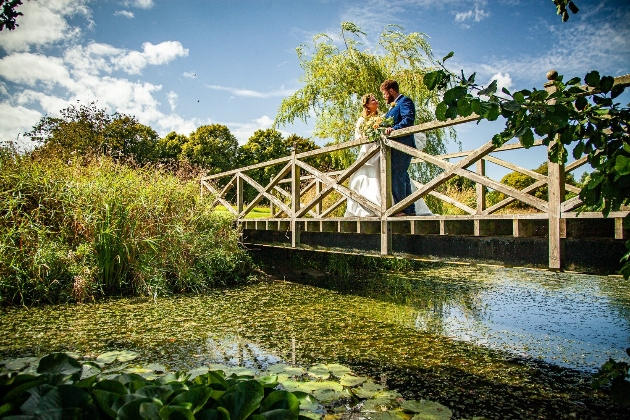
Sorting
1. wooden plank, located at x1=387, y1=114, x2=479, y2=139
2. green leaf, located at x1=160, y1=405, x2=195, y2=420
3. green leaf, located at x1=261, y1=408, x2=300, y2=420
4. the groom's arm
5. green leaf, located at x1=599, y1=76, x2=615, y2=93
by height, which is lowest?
green leaf, located at x1=261, y1=408, x2=300, y2=420

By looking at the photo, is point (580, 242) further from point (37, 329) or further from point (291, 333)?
point (37, 329)

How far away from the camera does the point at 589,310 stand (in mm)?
5152

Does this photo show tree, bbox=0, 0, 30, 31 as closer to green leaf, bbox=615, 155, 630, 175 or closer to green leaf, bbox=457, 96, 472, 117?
green leaf, bbox=457, 96, 472, 117

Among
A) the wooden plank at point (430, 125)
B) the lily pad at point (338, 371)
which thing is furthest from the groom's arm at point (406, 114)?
the lily pad at point (338, 371)

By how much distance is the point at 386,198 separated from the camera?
15.7ft

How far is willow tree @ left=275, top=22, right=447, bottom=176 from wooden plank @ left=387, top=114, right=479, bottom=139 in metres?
6.13

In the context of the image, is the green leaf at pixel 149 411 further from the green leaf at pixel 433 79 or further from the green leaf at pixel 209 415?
the green leaf at pixel 433 79

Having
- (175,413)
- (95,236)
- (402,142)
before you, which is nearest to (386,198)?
(402,142)

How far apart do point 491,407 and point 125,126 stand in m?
19.9

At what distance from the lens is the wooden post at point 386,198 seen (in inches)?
186

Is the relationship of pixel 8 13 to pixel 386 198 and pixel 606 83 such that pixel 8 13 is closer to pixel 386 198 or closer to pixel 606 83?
pixel 606 83

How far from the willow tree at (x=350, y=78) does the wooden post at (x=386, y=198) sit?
237 inches

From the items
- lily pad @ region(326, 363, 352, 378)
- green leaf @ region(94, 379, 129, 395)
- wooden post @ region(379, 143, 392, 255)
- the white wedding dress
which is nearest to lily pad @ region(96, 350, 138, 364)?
lily pad @ region(326, 363, 352, 378)

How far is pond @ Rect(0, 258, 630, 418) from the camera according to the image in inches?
107
